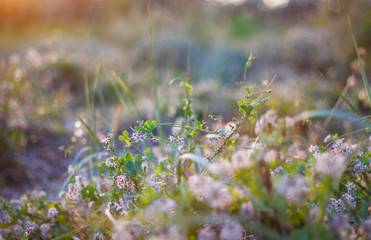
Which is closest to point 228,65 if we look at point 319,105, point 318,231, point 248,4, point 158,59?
point 158,59

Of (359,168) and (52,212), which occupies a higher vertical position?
(359,168)

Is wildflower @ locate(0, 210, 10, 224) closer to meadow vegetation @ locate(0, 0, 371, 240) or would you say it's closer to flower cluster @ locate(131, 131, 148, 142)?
meadow vegetation @ locate(0, 0, 371, 240)

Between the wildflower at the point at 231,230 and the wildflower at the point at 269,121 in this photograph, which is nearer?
the wildflower at the point at 231,230

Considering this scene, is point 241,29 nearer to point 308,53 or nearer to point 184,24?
point 184,24

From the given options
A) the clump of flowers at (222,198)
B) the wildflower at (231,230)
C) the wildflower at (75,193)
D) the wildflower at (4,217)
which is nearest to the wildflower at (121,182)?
the clump of flowers at (222,198)

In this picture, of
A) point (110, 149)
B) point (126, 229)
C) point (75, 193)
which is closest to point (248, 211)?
point (126, 229)

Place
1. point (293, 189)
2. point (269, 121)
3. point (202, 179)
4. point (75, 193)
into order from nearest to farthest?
point (293, 189)
point (202, 179)
point (75, 193)
point (269, 121)

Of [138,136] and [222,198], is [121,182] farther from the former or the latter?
[222,198]

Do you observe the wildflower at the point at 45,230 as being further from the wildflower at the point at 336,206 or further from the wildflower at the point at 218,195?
the wildflower at the point at 336,206

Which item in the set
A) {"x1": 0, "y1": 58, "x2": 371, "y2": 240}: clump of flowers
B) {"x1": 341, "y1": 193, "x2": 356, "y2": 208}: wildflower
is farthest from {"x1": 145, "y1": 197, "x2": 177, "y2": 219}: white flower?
{"x1": 341, "y1": 193, "x2": 356, "y2": 208}: wildflower

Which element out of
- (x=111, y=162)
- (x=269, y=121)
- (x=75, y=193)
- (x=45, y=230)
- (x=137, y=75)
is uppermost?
(x=111, y=162)
